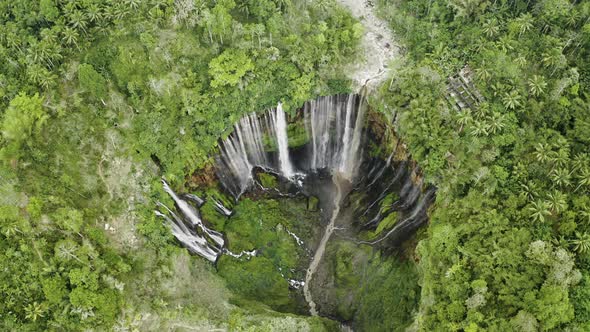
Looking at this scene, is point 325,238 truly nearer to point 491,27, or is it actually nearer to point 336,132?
point 336,132

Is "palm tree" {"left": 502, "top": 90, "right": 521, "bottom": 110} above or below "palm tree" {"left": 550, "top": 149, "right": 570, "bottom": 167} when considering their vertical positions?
above

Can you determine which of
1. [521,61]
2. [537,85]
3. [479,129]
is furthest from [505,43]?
[479,129]

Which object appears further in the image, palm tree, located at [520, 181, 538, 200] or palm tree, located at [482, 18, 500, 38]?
palm tree, located at [482, 18, 500, 38]

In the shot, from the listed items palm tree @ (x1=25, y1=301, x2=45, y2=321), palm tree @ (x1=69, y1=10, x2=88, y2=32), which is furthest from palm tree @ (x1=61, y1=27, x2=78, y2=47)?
palm tree @ (x1=25, y1=301, x2=45, y2=321)

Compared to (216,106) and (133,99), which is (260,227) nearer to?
(216,106)

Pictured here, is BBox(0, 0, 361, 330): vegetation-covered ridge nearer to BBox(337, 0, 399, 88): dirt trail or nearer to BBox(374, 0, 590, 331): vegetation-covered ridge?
BBox(337, 0, 399, 88): dirt trail

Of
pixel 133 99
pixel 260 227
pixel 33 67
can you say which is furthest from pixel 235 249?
pixel 33 67
